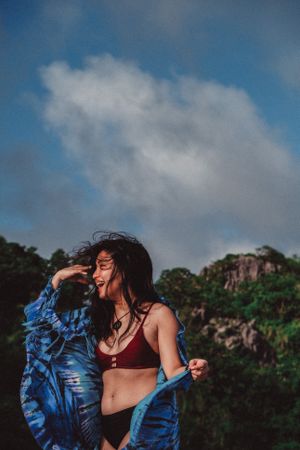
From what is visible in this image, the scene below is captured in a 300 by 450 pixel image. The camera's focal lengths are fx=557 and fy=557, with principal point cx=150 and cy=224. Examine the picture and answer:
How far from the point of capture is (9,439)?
947 centimetres

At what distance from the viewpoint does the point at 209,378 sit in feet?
61.3

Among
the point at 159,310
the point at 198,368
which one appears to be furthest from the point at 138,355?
the point at 198,368

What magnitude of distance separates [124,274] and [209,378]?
16396 mm

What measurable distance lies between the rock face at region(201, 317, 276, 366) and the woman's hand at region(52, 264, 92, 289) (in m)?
20.3

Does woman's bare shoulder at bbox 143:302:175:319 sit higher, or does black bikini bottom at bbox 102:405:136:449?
woman's bare shoulder at bbox 143:302:175:319

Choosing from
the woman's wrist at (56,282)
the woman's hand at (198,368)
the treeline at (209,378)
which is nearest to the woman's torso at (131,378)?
the woman's hand at (198,368)

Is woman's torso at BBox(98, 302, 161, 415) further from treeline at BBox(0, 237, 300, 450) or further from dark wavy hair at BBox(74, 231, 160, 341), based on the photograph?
treeline at BBox(0, 237, 300, 450)

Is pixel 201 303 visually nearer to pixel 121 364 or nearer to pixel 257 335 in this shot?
pixel 257 335

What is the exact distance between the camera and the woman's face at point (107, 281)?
3.14m

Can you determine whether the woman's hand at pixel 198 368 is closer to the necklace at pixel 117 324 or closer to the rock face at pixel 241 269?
the necklace at pixel 117 324

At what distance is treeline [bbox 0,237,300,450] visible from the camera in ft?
41.3

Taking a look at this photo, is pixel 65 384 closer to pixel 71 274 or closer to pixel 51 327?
pixel 51 327

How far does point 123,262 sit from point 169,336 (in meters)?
0.53

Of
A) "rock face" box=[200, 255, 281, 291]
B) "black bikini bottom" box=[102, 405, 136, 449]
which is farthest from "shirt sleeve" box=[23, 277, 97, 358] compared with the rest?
"rock face" box=[200, 255, 281, 291]
